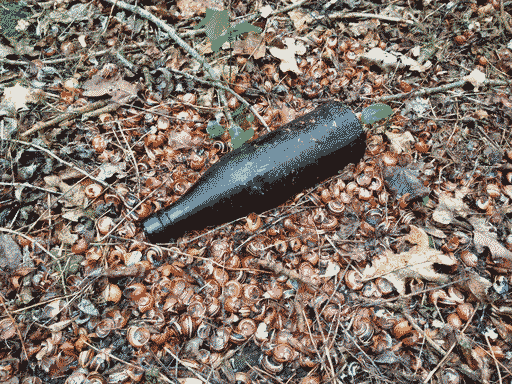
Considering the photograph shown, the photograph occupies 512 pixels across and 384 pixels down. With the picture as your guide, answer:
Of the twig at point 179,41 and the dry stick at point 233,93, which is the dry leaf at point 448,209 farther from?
the twig at point 179,41

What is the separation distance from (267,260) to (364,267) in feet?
2.32

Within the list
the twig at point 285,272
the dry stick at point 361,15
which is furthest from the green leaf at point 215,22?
the twig at point 285,272

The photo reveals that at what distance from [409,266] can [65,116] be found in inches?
120

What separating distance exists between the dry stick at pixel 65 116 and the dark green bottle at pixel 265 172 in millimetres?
1279

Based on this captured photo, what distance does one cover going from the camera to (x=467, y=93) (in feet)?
9.95

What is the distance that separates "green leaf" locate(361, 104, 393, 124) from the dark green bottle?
35 cm

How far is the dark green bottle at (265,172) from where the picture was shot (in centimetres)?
218

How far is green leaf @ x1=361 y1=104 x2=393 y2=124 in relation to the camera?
2.54m

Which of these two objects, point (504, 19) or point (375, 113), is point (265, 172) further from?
point (504, 19)

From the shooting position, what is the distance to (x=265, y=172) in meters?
2.16

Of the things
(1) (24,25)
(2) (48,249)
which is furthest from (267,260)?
(1) (24,25)

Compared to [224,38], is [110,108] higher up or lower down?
lower down

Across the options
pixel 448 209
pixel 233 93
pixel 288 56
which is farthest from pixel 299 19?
pixel 448 209

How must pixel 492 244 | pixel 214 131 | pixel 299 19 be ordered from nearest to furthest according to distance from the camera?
pixel 492 244 < pixel 214 131 < pixel 299 19
